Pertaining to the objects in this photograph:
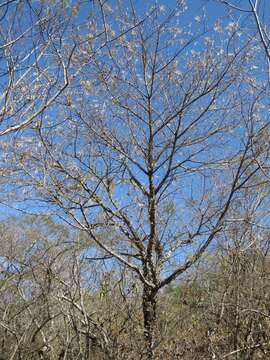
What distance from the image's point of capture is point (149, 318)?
624 cm

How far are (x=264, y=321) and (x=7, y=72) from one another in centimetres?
478

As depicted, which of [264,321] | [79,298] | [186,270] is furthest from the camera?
[186,270]

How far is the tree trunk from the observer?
5784mm

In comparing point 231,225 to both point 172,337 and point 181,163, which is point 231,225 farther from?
point 172,337

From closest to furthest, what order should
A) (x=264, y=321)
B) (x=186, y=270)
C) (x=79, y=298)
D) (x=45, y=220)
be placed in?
(x=79, y=298) → (x=264, y=321) → (x=186, y=270) → (x=45, y=220)

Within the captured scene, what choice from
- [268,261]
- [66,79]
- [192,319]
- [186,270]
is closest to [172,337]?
[192,319]

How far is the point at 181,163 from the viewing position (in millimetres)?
7230

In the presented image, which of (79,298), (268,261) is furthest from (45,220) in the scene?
(268,261)

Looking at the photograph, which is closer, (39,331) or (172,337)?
(172,337)

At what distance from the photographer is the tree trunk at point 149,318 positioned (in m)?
5.78

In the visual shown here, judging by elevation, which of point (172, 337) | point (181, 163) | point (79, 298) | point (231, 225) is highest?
point (181, 163)

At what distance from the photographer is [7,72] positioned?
3.27 metres

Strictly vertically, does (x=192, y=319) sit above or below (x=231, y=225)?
below

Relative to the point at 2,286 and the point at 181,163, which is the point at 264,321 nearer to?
the point at 181,163
